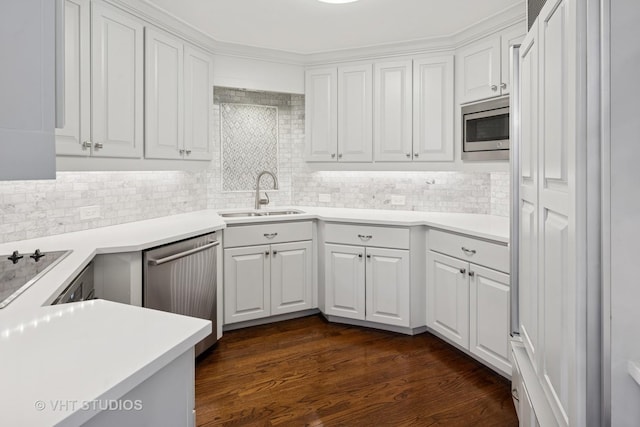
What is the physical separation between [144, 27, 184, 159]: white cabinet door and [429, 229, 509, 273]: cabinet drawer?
79.7 inches

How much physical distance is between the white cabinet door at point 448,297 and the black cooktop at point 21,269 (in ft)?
7.60

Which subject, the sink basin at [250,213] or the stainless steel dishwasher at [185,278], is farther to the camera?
the sink basin at [250,213]

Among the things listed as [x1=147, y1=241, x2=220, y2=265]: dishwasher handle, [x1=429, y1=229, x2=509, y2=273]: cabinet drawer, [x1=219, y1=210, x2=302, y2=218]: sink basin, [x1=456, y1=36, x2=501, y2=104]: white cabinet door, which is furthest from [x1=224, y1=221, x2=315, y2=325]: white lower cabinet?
[x1=456, y1=36, x2=501, y2=104]: white cabinet door

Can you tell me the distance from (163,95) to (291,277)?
172 cm

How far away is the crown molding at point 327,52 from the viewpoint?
110 inches

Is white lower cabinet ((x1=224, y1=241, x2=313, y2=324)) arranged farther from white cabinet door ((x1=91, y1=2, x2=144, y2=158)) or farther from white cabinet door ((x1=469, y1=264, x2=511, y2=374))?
white cabinet door ((x1=469, y1=264, x2=511, y2=374))

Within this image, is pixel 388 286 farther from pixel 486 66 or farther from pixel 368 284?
pixel 486 66

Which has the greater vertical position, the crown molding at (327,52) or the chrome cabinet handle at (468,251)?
the crown molding at (327,52)

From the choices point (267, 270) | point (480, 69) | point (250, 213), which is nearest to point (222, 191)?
point (250, 213)

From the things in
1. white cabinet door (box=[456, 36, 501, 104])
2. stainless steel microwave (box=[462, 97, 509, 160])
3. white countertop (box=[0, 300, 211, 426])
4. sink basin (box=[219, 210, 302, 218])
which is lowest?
white countertop (box=[0, 300, 211, 426])

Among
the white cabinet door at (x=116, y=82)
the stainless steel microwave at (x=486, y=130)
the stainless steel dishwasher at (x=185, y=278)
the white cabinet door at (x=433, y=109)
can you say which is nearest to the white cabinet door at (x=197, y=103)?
the white cabinet door at (x=116, y=82)

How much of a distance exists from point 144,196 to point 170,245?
88 cm

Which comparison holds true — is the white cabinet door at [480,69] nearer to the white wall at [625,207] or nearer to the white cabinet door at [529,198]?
the white cabinet door at [529,198]

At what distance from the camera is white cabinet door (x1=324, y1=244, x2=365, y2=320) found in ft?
11.3
